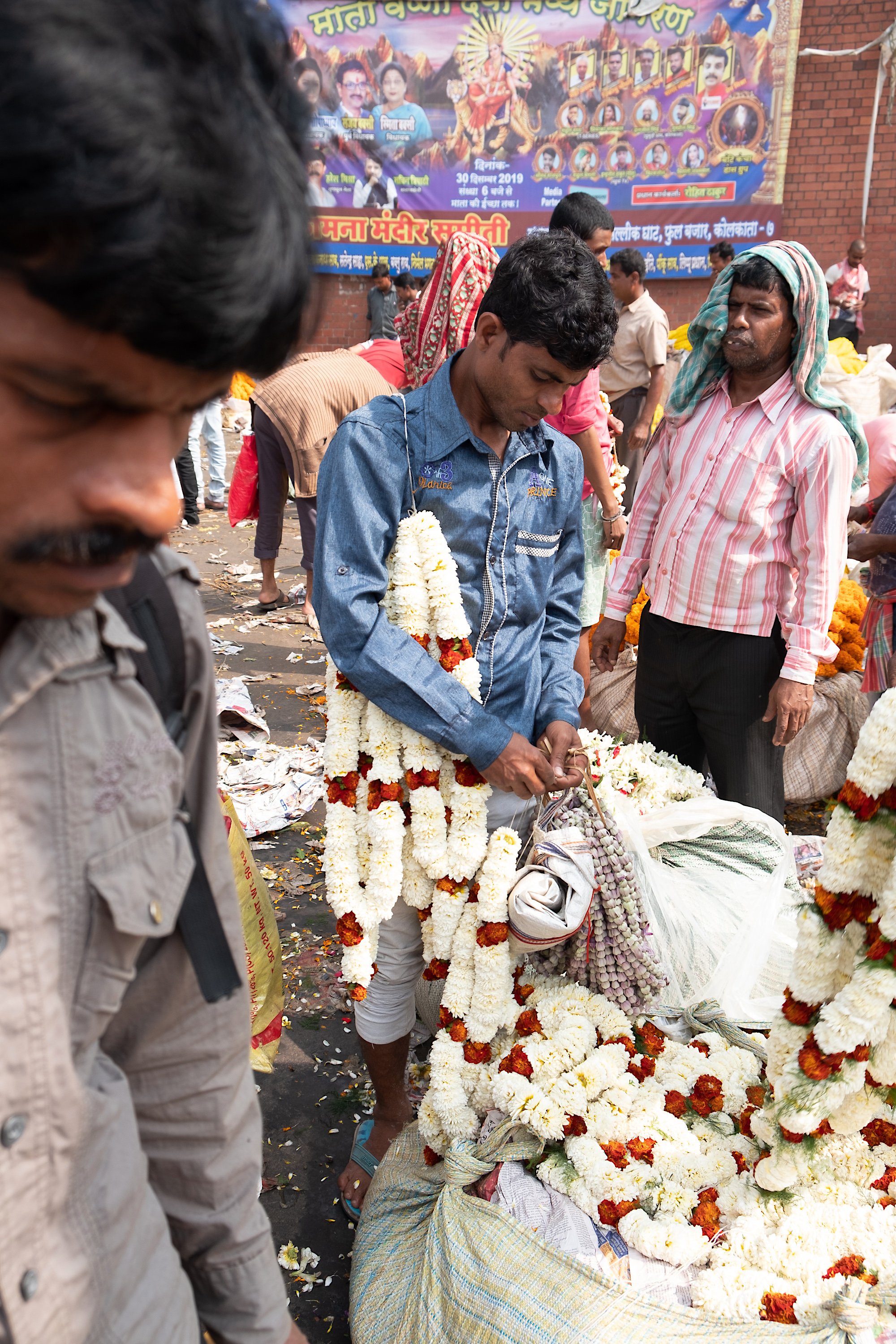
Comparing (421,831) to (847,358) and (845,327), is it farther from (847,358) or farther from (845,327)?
(845,327)

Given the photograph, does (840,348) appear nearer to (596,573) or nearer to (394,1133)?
(596,573)

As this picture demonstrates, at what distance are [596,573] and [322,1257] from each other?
10.8 ft

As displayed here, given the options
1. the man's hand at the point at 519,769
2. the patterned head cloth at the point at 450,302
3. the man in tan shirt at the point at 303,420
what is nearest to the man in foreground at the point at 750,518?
the patterned head cloth at the point at 450,302

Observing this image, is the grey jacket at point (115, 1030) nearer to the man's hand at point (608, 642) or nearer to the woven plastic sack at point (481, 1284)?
the woven plastic sack at point (481, 1284)

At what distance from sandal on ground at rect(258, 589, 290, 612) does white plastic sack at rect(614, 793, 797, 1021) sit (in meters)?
5.38

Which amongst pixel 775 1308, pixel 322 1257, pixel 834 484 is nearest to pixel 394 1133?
pixel 322 1257

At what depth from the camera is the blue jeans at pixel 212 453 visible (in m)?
Answer: 10.1

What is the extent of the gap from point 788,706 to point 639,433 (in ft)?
14.2

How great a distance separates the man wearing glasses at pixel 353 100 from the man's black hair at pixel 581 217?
941 centimetres

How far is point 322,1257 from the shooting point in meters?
2.57

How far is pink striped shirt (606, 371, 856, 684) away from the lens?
120 inches

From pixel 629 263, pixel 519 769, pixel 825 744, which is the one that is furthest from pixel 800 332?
pixel 629 263

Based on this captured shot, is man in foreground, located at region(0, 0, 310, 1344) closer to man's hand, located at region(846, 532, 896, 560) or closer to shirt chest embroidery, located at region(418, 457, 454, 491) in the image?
shirt chest embroidery, located at region(418, 457, 454, 491)

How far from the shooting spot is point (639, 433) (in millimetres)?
7000
